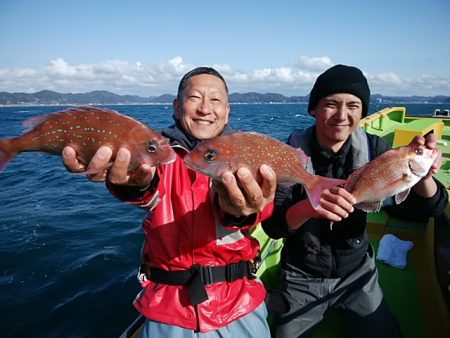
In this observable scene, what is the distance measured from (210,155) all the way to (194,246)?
0.85 meters

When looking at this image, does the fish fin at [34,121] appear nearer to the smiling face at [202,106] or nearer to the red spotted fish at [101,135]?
the red spotted fish at [101,135]

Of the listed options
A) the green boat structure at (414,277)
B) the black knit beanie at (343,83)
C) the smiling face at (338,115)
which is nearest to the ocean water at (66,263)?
the green boat structure at (414,277)

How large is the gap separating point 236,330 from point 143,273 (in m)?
0.97

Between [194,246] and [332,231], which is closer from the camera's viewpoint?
[194,246]

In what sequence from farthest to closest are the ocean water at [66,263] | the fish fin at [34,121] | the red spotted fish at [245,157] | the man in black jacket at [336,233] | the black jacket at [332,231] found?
1. the ocean water at [66,263]
2. the black jacket at [332,231]
3. the man in black jacket at [336,233]
4. the fish fin at [34,121]
5. the red spotted fish at [245,157]

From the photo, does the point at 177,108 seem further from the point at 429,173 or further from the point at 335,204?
the point at 429,173

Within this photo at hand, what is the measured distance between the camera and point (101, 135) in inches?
93.8

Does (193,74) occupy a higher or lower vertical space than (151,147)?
higher

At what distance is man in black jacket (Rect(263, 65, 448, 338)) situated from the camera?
10.6 ft

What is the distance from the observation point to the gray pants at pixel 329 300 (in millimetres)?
3395

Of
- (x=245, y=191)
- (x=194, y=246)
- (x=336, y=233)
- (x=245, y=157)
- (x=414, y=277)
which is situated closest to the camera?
(x=245, y=191)

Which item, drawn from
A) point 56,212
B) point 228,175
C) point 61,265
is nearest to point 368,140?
Answer: point 228,175

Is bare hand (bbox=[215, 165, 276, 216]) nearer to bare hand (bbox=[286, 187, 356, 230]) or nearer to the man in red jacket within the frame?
the man in red jacket

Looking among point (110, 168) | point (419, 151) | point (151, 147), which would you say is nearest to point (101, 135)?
point (110, 168)
